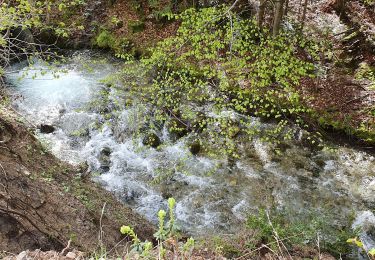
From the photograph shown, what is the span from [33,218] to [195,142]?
216 inches

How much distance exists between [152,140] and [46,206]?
467 centimetres

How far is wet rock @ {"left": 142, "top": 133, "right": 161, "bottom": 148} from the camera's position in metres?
9.91

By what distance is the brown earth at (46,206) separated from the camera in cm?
478

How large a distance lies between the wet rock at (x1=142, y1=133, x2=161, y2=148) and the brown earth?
259 cm

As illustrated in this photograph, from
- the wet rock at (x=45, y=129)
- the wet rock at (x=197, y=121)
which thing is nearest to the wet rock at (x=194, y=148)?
the wet rock at (x=197, y=121)

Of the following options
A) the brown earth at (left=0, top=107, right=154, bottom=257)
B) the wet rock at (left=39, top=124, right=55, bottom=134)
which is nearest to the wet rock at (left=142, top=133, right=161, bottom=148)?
the brown earth at (left=0, top=107, right=154, bottom=257)

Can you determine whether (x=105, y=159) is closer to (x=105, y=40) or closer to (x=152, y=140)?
(x=152, y=140)

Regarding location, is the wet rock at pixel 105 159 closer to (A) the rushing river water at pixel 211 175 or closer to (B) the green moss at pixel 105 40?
(A) the rushing river water at pixel 211 175

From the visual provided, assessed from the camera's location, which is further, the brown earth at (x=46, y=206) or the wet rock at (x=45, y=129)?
the wet rock at (x=45, y=129)

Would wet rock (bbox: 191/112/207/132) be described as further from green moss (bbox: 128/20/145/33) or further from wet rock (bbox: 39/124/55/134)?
green moss (bbox: 128/20/145/33)

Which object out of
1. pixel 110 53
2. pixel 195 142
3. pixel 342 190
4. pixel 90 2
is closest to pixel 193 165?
pixel 195 142

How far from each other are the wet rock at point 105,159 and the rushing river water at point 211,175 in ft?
0.09

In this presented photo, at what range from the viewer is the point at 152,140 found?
390 inches

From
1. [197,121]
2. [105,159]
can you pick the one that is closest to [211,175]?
[197,121]
